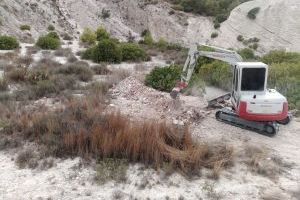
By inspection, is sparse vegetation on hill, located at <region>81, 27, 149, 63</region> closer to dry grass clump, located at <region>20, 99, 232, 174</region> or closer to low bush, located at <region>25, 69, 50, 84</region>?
low bush, located at <region>25, 69, 50, 84</region>

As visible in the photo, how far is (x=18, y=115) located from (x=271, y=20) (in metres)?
47.9

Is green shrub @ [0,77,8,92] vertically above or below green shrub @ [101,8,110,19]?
below

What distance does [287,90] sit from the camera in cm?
1398

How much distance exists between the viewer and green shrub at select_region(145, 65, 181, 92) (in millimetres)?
14188

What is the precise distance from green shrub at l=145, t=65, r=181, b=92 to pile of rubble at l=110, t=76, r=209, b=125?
1.88ft

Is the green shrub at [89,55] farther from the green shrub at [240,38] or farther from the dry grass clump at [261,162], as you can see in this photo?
the green shrub at [240,38]

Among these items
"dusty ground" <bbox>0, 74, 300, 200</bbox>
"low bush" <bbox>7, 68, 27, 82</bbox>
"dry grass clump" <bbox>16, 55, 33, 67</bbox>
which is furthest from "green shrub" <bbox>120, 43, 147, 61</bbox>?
"dusty ground" <bbox>0, 74, 300, 200</bbox>

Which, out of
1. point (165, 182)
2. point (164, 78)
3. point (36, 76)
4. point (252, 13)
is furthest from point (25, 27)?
point (165, 182)

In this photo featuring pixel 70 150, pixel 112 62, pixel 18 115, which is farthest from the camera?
pixel 112 62

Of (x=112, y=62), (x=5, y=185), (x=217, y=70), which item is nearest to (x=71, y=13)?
(x=112, y=62)

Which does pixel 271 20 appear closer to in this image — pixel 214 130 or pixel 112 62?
pixel 112 62

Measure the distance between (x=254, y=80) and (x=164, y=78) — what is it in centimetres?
469

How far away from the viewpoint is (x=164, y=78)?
1445cm

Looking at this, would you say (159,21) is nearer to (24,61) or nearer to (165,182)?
(24,61)
